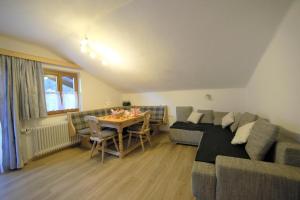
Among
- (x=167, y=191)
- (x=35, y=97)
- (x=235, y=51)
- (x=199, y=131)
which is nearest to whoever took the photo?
(x=167, y=191)

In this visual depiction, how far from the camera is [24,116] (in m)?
2.63

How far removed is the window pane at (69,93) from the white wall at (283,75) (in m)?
4.38

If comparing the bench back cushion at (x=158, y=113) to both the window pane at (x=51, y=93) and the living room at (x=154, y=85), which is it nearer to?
the living room at (x=154, y=85)

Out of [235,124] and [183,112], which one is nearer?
[235,124]

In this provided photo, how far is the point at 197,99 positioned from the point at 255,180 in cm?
299

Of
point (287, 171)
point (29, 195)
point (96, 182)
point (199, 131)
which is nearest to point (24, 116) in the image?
point (29, 195)

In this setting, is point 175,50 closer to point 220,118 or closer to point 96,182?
point 220,118

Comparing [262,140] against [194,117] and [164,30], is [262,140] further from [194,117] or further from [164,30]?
[194,117]

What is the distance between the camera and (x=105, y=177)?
2.14 m

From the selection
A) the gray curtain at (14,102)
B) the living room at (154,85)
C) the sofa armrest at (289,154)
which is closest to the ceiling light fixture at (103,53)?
the living room at (154,85)

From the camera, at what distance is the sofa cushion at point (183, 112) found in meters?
3.94

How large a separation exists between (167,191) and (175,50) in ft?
7.42

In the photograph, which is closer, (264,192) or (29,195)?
(264,192)

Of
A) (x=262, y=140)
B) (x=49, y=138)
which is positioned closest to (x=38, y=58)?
(x=49, y=138)
